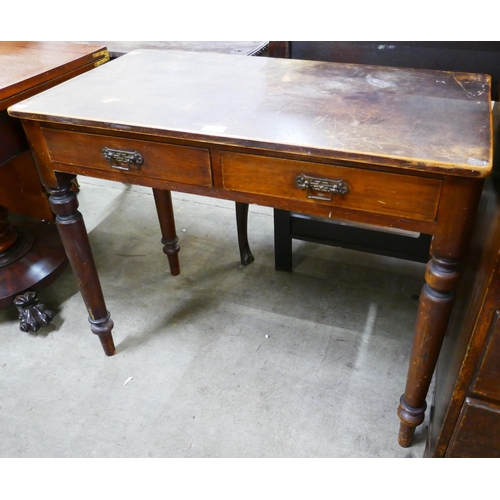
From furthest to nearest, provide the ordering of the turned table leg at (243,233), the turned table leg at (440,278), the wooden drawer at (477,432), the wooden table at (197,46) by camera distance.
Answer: the turned table leg at (243,233) < the wooden table at (197,46) < the wooden drawer at (477,432) < the turned table leg at (440,278)

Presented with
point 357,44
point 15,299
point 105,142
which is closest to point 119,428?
point 15,299

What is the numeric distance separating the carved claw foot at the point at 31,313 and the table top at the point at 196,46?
0.84m

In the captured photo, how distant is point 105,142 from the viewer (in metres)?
1.04

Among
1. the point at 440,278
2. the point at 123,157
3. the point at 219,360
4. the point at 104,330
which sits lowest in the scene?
the point at 219,360

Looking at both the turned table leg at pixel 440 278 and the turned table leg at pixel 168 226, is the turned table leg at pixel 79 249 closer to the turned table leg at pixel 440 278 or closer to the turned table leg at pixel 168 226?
the turned table leg at pixel 168 226

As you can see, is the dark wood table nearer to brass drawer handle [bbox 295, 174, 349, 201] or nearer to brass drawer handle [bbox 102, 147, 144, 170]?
brass drawer handle [bbox 102, 147, 144, 170]

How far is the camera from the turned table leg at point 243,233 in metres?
1.73

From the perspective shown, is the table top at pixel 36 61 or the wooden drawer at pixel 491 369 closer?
→ the wooden drawer at pixel 491 369

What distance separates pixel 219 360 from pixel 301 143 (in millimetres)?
827

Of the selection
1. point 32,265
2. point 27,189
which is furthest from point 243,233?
point 27,189

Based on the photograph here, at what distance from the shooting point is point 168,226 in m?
1.70

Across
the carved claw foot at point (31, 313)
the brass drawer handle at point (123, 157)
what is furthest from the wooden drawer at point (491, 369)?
the carved claw foot at point (31, 313)

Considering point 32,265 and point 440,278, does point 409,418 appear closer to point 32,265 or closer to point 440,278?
point 440,278

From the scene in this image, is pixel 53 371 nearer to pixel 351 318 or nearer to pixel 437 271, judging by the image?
pixel 351 318
